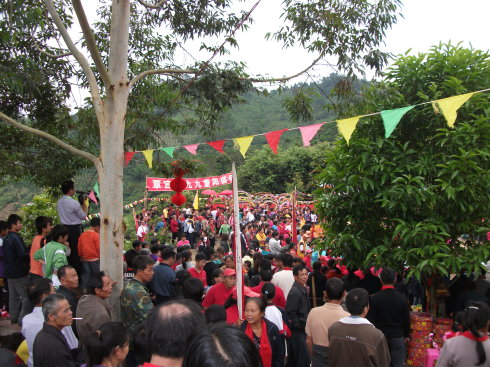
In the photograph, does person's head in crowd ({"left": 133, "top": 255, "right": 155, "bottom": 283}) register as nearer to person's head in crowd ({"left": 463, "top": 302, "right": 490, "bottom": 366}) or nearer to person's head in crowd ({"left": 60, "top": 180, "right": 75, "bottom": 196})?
person's head in crowd ({"left": 60, "top": 180, "right": 75, "bottom": 196})

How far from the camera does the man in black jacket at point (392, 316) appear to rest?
558cm

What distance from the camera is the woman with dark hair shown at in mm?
3816

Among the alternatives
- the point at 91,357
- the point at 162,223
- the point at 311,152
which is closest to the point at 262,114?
the point at 311,152

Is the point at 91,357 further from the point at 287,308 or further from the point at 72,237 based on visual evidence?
the point at 72,237

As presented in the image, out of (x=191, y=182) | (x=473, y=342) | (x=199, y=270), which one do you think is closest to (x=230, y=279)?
(x=199, y=270)

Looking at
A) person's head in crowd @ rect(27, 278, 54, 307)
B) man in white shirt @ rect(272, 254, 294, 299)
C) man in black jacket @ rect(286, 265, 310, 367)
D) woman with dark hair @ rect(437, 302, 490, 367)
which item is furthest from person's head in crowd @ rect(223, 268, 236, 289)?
woman with dark hair @ rect(437, 302, 490, 367)

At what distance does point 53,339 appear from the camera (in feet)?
12.3

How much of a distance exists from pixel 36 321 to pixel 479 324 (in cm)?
385

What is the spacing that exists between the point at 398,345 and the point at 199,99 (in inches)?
187

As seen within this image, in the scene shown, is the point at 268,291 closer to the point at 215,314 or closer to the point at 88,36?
the point at 215,314

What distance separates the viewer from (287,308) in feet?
19.8

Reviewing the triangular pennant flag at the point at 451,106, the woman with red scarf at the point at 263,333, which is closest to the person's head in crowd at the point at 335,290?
the woman with red scarf at the point at 263,333

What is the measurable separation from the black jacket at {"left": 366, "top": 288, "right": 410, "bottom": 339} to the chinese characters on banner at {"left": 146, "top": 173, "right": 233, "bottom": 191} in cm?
609

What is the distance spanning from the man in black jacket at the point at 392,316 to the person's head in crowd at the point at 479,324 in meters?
1.71
